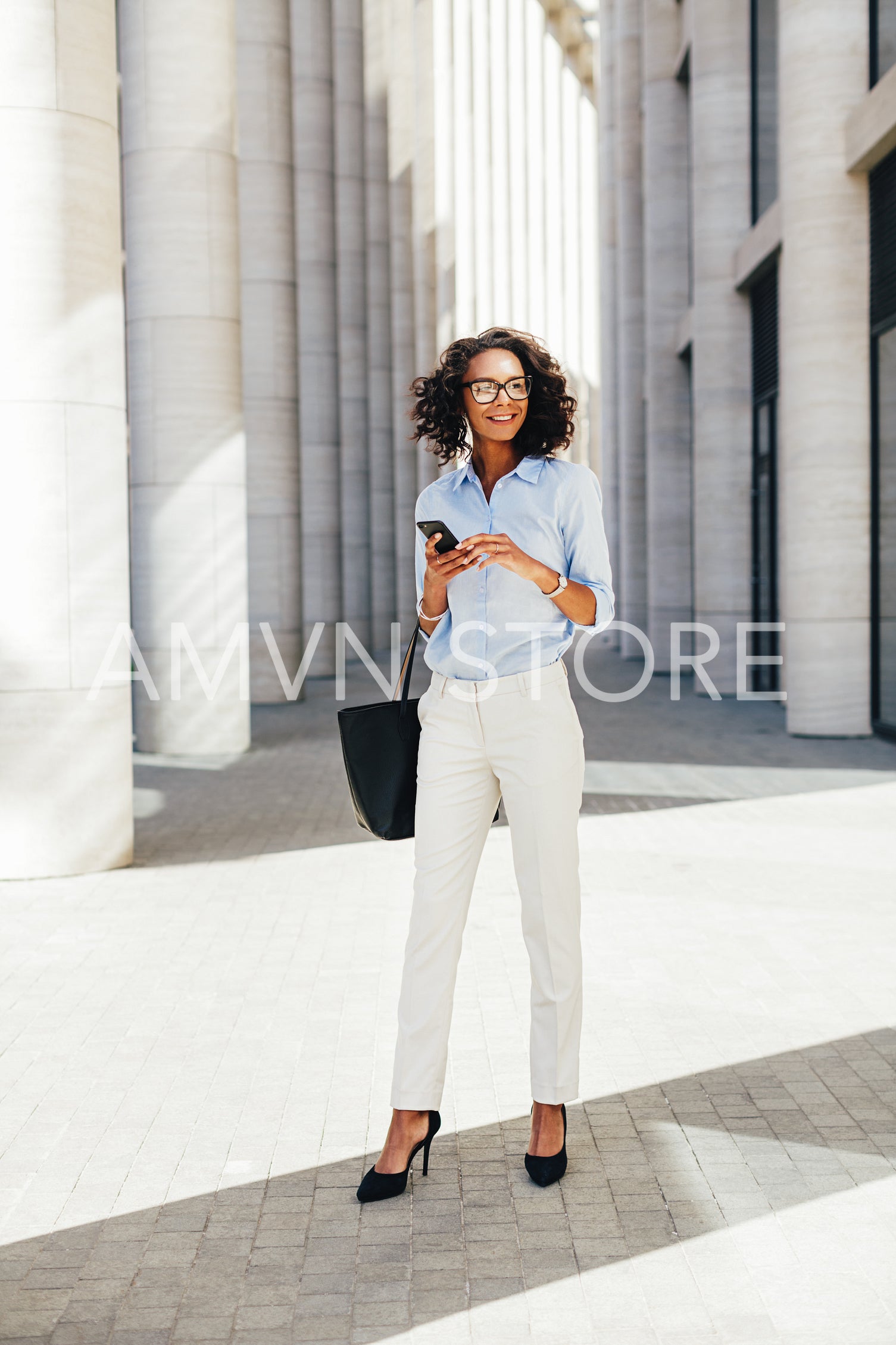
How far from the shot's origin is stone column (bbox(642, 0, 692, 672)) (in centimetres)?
2644

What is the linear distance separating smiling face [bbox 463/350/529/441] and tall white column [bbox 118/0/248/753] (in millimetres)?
10446

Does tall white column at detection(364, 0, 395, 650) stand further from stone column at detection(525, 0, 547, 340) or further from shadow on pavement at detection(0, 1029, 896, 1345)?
stone column at detection(525, 0, 547, 340)

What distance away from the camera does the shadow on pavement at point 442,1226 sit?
10.3 ft

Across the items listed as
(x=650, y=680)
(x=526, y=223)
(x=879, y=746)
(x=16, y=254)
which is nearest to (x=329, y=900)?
(x=16, y=254)

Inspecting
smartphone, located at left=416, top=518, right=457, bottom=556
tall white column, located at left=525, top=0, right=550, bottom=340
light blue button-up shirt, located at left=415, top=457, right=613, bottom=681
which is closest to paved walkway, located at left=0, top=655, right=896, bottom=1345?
light blue button-up shirt, located at left=415, top=457, right=613, bottom=681

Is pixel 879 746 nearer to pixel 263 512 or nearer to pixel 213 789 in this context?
pixel 213 789

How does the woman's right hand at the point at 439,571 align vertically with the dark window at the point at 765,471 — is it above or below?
below

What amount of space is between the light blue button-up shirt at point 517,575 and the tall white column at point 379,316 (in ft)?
107

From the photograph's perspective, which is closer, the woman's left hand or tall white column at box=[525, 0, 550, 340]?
the woman's left hand

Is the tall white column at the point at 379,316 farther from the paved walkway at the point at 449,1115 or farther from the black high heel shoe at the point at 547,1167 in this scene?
the black high heel shoe at the point at 547,1167

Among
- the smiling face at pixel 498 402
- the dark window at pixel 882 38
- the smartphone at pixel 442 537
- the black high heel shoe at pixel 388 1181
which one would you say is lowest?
the black high heel shoe at pixel 388 1181

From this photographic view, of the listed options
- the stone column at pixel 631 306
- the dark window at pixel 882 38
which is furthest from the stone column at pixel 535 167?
the dark window at pixel 882 38

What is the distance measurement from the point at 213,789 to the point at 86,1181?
787cm

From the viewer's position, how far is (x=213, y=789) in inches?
460
